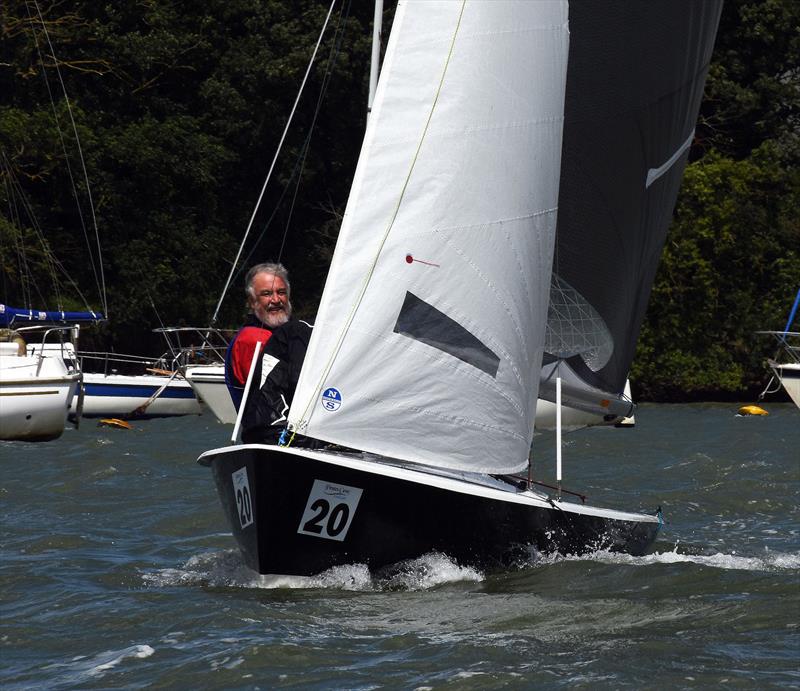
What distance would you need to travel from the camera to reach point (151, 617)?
292 inches

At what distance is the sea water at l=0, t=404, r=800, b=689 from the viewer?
623 cm

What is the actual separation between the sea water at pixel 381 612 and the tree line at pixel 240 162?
1970 cm

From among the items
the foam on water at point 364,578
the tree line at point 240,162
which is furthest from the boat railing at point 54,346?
the foam on water at point 364,578

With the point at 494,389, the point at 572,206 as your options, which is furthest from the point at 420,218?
the point at 572,206

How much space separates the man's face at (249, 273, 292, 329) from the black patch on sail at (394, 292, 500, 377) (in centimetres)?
76

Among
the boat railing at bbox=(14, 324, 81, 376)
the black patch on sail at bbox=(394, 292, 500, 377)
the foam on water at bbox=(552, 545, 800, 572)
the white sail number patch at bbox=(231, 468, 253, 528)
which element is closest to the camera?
the white sail number patch at bbox=(231, 468, 253, 528)

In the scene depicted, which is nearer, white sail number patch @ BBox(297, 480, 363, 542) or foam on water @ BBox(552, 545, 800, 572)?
white sail number patch @ BBox(297, 480, 363, 542)

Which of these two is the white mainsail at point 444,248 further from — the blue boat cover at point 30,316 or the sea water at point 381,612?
the blue boat cover at point 30,316

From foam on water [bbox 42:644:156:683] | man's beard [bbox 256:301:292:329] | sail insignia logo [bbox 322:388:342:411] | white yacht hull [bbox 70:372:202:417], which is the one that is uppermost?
man's beard [bbox 256:301:292:329]

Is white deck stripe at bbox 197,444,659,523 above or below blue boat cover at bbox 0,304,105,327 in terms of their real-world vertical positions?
above

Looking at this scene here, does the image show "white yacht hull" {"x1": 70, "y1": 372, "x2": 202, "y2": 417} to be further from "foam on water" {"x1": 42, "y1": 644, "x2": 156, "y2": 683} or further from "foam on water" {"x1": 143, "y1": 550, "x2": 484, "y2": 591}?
"foam on water" {"x1": 42, "y1": 644, "x2": 156, "y2": 683}

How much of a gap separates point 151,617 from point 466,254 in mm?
2493

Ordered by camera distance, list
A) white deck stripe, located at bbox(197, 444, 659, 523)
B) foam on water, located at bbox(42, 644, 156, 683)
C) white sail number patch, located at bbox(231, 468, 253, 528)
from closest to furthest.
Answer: foam on water, located at bbox(42, 644, 156, 683) → white deck stripe, located at bbox(197, 444, 659, 523) → white sail number patch, located at bbox(231, 468, 253, 528)

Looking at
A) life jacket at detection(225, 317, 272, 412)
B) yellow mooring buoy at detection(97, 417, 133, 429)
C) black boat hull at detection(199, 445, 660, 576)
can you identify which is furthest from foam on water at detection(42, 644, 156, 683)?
yellow mooring buoy at detection(97, 417, 133, 429)
